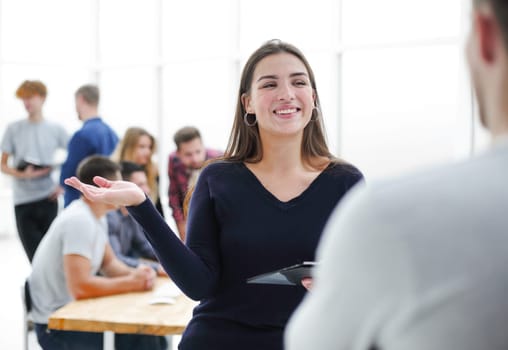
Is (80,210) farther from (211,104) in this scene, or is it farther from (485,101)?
(211,104)

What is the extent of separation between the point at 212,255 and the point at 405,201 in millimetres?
1177

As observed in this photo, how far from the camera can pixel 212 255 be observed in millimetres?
1747

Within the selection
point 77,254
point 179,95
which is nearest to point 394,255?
→ point 77,254

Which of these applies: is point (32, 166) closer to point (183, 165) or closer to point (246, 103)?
point (183, 165)

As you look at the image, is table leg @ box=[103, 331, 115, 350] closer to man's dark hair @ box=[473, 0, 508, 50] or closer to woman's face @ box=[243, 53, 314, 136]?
woman's face @ box=[243, 53, 314, 136]

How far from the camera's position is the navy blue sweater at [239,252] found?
169cm

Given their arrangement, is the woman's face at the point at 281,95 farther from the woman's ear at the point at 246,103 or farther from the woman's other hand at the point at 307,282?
the woman's other hand at the point at 307,282

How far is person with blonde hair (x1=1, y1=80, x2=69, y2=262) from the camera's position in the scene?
493 cm

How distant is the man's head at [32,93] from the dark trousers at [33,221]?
0.71 m

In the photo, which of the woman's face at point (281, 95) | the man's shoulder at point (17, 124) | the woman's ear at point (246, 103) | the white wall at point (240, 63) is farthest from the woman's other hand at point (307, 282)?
the man's shoulder at point (17, 124)

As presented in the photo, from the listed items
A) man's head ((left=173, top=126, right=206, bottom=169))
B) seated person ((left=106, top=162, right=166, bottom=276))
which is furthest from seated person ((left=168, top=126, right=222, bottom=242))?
seated person ((left=106, top=162, right=166, bottom=276))

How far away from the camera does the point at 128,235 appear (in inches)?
145

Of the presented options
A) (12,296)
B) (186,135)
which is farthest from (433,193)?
(12,296)

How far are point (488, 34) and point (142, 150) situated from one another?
3888 millimetres
